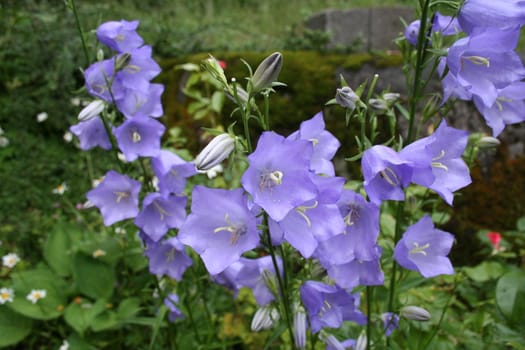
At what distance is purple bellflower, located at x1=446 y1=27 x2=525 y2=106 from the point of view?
1.16 m

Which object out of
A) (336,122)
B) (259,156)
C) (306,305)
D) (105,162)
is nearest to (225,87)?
(259,156)

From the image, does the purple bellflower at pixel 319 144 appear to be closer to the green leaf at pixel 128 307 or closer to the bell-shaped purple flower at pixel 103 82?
the bell-shaped purple flower at pixel 103 82

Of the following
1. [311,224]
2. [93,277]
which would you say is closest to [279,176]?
[311,224]

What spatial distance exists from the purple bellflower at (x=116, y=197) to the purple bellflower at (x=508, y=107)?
1285mm

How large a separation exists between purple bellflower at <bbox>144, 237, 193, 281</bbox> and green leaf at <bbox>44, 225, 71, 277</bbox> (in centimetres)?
118

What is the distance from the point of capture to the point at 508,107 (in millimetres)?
1522

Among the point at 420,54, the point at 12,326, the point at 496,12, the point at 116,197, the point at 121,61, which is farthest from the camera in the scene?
the point at 12,326

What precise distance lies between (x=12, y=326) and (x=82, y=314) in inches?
17.1

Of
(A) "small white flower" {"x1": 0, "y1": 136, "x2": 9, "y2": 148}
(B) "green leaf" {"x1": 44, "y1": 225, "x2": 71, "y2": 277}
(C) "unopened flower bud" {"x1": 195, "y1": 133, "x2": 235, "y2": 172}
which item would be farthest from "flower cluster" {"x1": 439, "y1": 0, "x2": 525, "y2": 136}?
(A) "small white flower" {"x1": 0, "y1": 136, "x2": 9, "y2": 148}

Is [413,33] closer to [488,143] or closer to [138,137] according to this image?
[488,143]

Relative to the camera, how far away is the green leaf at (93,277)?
2.59 m

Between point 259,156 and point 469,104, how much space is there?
113 inches

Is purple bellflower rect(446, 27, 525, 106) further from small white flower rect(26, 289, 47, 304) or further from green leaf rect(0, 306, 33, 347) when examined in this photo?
green leaf rect(0, 306, 33, 347)

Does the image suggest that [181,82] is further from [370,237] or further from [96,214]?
[370,237]
